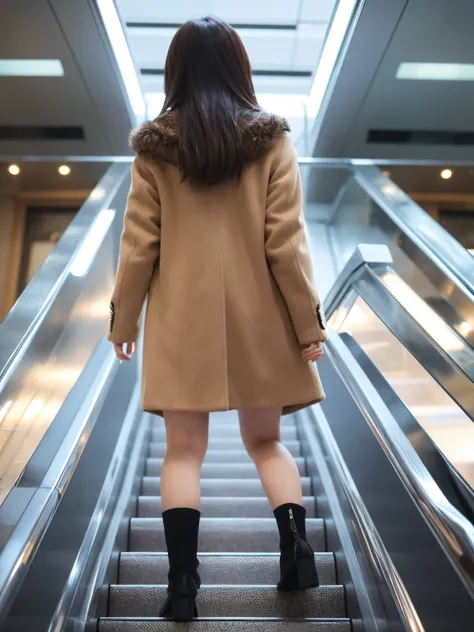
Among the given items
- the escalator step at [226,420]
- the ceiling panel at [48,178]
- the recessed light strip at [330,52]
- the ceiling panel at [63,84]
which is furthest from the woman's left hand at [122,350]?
the recessed light strip at [330,52]

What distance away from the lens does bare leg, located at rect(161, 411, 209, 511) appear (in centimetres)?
179

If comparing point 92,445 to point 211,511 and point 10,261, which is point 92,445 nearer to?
point 211,511

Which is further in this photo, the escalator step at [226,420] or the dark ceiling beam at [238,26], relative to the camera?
the dark ceiling beam at [238,26]

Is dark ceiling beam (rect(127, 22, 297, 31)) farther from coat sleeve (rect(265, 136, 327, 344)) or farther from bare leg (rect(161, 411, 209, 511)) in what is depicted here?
bare leg (rect(161, 411, 209, 511))

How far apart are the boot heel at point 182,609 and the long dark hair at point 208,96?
3.86 ft

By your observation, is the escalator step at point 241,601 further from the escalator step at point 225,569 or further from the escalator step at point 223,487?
the escalator step at point 223,487

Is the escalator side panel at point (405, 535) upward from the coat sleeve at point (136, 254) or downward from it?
downward

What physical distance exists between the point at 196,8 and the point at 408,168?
147 inches

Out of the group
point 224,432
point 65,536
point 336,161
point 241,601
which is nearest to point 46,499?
point 65,536

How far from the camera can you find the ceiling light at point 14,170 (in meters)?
4.77

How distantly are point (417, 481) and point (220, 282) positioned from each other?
776 millimetres

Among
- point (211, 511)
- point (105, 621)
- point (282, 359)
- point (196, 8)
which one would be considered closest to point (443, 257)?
point (282, 359)

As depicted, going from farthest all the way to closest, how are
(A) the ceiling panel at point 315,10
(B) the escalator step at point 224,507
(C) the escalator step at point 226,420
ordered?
(A) the ceiling panel at point 315,10 < (C) the escalator step at point 226,420 < (B) the escalator step at point 224,507

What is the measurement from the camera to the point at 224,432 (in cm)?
410
